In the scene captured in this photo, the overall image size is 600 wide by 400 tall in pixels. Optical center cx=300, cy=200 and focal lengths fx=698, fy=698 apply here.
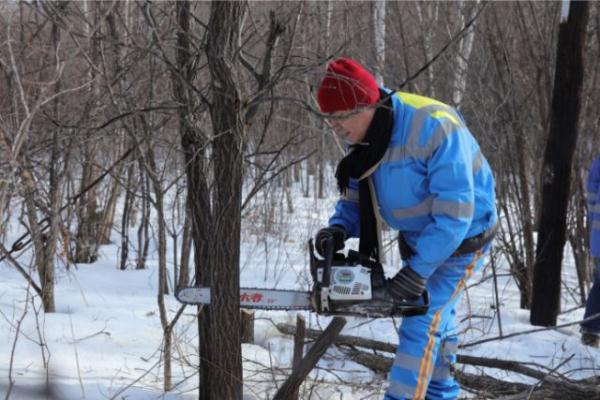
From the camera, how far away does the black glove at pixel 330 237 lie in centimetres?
322

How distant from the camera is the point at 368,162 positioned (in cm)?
307

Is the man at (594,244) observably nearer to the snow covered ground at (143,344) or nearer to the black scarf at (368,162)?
the snow covered ground at (143,344)

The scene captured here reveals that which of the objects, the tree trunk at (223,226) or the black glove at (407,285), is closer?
the tree trunk at (223,226)

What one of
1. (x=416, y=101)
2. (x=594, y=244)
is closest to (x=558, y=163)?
(x=594, y=244)

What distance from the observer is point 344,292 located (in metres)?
3.00

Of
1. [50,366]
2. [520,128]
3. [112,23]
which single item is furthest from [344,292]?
[520,128]

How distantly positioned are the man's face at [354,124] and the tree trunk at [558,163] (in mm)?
3128

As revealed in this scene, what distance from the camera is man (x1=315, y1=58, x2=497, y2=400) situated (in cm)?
289

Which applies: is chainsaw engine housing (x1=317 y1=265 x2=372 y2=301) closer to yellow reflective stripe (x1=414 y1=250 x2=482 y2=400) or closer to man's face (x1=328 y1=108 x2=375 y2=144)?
yellow reflective stripe (x1=414 y1=250 x2=482 y2=400)

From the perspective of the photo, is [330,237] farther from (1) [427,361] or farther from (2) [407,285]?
(1) [427,361]

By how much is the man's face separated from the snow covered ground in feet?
4.22

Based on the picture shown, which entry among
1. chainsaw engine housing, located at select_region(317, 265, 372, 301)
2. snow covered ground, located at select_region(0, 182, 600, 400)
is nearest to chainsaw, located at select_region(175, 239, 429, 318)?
chainsaw engine housing, located at select_region(317, 265, 372, 301)

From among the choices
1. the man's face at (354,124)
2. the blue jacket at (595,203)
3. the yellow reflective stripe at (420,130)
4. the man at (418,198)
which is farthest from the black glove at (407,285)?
the blue jacket at (595,203)

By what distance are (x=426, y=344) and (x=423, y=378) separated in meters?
0.15
